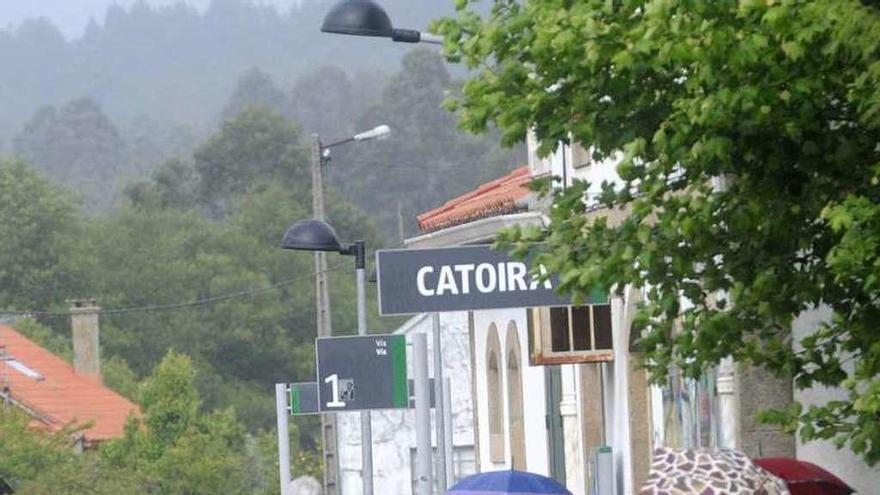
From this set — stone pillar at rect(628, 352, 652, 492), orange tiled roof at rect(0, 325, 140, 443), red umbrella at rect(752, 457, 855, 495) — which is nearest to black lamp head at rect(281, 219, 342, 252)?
stone pillar at rect(628, 352, 652, 492)

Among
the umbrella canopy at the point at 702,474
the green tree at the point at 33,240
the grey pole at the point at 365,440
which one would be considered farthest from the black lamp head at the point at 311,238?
the green tree at the point at 33,240

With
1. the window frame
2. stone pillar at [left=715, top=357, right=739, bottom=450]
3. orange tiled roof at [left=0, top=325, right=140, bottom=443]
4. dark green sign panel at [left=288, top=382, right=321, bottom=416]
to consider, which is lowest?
stone pillar at [left=715, top=357, right=739, bottom=450]

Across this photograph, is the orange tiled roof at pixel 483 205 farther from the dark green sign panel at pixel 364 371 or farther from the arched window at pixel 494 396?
the dark green sign panel at pixel 364 371

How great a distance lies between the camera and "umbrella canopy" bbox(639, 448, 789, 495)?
1012 centimetres

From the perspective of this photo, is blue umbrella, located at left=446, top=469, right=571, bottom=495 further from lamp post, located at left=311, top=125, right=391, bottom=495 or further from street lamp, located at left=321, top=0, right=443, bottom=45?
lamp post, located at left=311, top=125, right=391, bottom=495

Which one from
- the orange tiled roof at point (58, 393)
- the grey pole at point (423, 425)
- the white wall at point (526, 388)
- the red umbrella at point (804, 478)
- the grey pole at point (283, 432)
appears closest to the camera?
the red umbrella at point (804, 478)

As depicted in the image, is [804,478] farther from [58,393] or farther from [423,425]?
[58,393]

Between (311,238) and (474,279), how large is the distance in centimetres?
1142

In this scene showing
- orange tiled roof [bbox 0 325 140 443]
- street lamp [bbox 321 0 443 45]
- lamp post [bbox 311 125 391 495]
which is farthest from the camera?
orange tiled roof [bbox 0 325 140 443]

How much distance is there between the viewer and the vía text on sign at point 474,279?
589 inches

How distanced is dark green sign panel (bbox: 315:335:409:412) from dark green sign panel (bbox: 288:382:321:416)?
7803 millimetres

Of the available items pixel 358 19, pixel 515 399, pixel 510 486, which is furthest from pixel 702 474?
pixel 515 399

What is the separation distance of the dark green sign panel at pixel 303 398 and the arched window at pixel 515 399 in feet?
18.7

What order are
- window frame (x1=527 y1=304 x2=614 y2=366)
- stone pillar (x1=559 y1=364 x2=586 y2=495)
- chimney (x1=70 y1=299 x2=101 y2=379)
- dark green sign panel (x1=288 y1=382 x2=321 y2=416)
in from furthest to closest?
chimney (x1=70 y1=299 x2=101 y2=379) < stone pillar (x1=559 y1=364 x2=586 y2=495) < dark green sign panel (x1=288 y1=382 x2=321 y2=416) < window frame (x1=527 y1=304 x2=614 y2=366)
